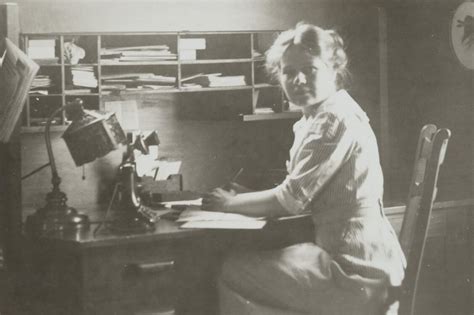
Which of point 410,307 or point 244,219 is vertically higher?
point 244,219

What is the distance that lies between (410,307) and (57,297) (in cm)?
141

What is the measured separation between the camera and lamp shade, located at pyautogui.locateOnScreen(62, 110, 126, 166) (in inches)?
121

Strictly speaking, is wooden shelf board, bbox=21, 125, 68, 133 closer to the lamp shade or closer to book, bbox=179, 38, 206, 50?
the lamp shade

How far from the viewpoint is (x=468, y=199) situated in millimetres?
4145

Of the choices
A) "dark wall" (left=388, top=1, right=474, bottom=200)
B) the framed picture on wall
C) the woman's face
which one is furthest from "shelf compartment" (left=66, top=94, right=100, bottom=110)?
the framed picture on wall

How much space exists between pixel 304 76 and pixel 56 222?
119cm

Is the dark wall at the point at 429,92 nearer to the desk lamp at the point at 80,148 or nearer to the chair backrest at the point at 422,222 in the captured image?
the chair backrest at the point at 422,222

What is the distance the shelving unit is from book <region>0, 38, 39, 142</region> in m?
0.36

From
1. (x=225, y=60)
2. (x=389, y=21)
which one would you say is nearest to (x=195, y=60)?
(x=225, y=60)

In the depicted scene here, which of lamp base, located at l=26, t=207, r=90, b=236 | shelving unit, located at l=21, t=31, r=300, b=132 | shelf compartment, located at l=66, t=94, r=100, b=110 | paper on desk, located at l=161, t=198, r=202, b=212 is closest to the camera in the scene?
lamp base, located at l=26, t=207, r=90, b=236

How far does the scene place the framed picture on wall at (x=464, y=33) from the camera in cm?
Answer: 411

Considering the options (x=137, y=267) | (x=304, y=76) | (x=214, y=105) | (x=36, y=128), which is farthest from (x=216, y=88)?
(x=137, y=267)

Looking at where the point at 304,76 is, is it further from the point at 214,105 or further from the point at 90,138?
the point at 214,105

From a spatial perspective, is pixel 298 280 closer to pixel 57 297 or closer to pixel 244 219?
pixel 244 219
